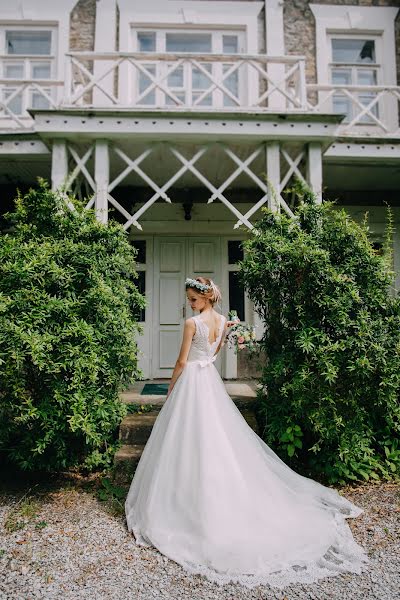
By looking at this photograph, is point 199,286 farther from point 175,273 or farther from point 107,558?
point 175,273

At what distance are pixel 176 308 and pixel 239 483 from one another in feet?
16.1

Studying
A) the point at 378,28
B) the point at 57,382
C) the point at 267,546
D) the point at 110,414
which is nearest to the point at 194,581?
the point at 267,546

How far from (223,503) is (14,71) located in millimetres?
8345


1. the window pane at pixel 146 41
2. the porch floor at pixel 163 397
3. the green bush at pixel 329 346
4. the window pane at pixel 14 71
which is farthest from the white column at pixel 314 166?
the window pane at pixel 14 71

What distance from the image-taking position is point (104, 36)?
7.63 m

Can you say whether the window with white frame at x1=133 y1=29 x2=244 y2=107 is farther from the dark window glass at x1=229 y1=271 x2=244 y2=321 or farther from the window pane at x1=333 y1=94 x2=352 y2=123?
the dark window glass at x1=229 y1=271 x2=244 y2=321

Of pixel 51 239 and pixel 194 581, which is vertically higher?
pixel 51 239

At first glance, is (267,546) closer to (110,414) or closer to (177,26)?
(110,414)

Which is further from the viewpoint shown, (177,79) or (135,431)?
(177,79)

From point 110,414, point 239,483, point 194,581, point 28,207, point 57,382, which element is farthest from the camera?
point 28,207

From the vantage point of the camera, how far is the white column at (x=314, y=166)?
5.72 m

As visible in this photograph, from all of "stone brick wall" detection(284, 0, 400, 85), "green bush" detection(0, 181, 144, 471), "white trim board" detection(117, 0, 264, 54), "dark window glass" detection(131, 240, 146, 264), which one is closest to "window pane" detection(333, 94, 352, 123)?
"stone brick wall" detection(284, 0, 400, 85)

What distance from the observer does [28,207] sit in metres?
4.29

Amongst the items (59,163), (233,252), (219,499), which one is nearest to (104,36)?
(59,163)
